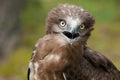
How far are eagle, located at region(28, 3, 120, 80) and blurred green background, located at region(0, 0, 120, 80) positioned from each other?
26.5ft

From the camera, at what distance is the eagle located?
7.95m

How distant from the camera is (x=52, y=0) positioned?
91.8 ft

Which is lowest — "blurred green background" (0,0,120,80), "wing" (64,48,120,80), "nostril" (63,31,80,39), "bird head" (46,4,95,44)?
"blurred green background" (0,0,120,80)

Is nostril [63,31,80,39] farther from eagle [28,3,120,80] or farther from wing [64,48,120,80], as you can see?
wing [64,48,120,80]

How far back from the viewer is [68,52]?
829 centimetres

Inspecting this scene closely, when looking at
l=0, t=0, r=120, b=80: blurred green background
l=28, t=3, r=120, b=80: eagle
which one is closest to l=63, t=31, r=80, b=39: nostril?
l=28, t=3, r=120, b=80: eagle

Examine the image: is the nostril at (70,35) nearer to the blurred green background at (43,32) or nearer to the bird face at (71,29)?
the bird face at (71,29)

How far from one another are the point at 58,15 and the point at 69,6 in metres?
0.21

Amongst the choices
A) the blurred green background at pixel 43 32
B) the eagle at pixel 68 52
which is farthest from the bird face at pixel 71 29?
the blurred green background at pixel 43 32

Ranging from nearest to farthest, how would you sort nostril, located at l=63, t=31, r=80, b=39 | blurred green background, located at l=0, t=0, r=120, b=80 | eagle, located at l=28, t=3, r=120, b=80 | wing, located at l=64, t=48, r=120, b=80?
nostril, located at l=63, t=31, r=80, b=39 → eagle, located at l=28, t=3, r=120, b=80 → wing, located at l=64, t=48, r=120, b=80 → blurred green background, located at l=0, t=0, r=120, b=80

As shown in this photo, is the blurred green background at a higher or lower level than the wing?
lower

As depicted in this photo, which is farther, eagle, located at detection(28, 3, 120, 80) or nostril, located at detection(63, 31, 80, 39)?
eagle, located at detection(28, 3, 120, 80)

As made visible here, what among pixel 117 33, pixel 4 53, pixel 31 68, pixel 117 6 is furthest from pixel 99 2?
pixel 31 68

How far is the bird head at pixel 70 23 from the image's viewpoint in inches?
309
